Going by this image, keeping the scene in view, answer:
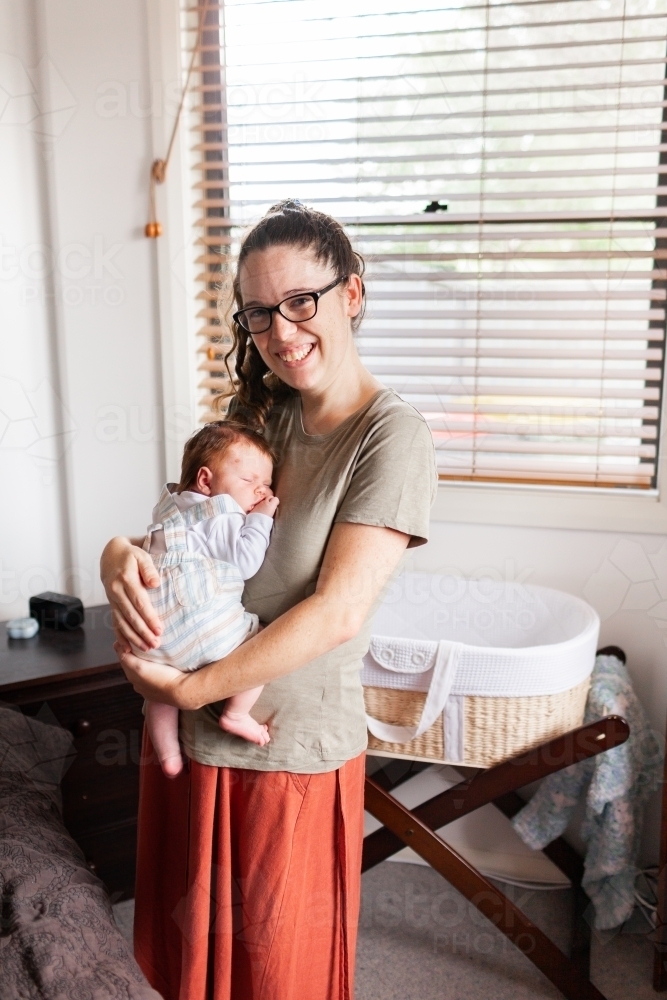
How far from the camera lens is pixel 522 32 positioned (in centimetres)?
194

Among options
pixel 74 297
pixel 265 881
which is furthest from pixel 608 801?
pixel 74 297

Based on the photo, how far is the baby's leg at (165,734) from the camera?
1.32 m

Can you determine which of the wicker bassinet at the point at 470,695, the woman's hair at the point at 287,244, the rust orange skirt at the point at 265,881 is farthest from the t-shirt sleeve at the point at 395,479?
the wicker bassinet at the point at 470,695

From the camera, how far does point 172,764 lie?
4.35ft

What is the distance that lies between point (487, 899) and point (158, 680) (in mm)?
946

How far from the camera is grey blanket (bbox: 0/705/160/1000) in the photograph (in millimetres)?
1080

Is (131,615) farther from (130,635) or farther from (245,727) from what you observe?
(245,727)

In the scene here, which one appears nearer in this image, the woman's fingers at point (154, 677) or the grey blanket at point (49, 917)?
the grey blanket at point (49, 917)

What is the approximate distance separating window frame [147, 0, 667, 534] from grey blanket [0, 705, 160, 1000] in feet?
3.40

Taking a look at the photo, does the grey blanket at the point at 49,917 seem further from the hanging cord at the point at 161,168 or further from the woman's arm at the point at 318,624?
the hanging cord at the point at 161,168

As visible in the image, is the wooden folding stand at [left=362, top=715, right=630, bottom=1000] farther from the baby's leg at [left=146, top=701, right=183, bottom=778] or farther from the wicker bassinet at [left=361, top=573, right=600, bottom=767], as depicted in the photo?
the baby's leg at [left=146, top=701, right=183, bottom=778]

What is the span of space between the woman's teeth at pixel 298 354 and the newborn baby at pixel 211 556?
15 centimetres

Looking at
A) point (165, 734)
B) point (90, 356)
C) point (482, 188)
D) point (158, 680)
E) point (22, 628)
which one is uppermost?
point (482, 188)

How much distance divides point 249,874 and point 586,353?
1373mm
